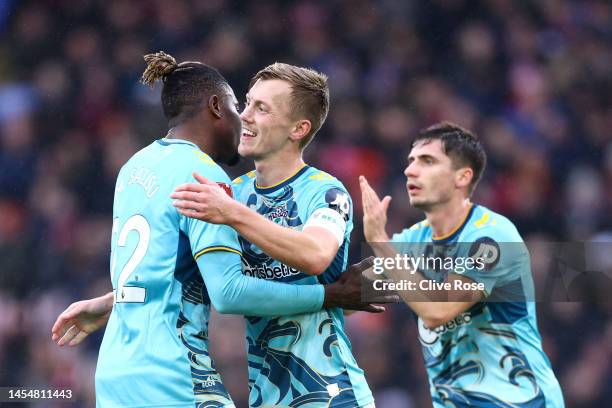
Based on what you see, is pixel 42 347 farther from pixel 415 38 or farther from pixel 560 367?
pixel 415 38

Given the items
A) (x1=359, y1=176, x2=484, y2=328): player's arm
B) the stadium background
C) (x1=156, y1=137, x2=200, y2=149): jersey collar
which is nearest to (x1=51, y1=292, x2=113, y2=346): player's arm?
(x1=156, y1=137, x2=200, y2=149): jersey collar

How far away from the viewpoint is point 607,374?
8391 mm

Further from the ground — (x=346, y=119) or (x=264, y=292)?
(x=346, y=119)

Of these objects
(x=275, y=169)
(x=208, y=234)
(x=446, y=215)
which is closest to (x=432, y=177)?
(x=446, y=215)

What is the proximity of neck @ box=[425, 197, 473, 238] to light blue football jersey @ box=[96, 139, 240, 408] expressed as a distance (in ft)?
6.38

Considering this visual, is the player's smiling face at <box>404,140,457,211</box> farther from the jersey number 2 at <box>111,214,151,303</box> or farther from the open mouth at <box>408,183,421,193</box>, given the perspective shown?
the jersey number 2 at <box>111,214,151,303</box>

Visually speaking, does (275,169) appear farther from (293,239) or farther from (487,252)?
(487,252)

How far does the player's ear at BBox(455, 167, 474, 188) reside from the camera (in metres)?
5.48

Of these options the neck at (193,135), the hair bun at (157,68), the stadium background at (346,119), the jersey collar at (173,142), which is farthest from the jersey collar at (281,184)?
the stadium background at (346,119)

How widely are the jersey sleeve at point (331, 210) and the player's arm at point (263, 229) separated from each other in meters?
0.01

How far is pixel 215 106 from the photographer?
4129 millimetres

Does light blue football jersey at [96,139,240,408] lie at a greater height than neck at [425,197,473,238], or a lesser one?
lesser

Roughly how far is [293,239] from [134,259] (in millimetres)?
666

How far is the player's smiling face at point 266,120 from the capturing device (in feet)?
14.1
